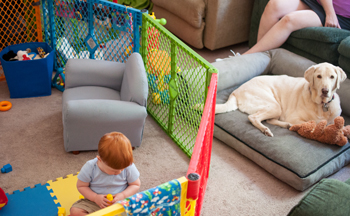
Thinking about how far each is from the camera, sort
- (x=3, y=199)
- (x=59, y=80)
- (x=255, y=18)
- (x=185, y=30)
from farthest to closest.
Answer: (x=185, y=30)
(x=255, y=18)
(x=59, y=80)
(x=3, y=199)

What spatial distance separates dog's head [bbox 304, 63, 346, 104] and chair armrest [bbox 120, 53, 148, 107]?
1192 mm

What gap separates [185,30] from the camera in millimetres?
3838

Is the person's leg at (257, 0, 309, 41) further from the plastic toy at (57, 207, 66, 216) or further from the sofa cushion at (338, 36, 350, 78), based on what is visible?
the plastic toy at (57, 207, 66, 216)

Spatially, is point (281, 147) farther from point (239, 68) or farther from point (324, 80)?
point (239, 68)

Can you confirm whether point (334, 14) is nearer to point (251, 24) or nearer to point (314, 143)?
point (251, 24)

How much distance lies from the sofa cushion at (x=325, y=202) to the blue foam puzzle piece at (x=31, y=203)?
136cm

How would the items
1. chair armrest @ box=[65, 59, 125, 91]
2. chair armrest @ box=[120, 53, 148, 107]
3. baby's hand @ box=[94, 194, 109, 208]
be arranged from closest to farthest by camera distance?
baby's hand @ box=[94, 194, 109, 208] → chair armrest @ box=[120, 53, 148, 107] → chair armrest @ box=[65, 59, 125, 91]

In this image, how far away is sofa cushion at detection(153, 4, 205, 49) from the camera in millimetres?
3729

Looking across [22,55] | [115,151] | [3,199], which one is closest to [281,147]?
[115,151]

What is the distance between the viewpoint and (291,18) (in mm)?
3223

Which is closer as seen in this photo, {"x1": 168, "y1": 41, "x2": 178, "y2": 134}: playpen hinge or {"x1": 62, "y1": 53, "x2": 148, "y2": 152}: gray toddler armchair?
{"x1": 62, "y1": 53, "x2": 148, "y2": 152}: gray toddler armchair

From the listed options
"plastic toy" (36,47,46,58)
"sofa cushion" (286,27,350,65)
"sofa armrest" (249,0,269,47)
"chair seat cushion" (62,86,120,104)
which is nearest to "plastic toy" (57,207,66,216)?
"chair seat cushion" (62,86,120,104)

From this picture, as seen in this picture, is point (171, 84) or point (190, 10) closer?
point (171, 84)

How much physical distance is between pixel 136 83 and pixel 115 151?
0.94 m
